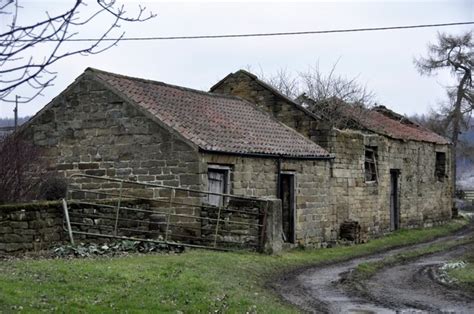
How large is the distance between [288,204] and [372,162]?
661 centimetres

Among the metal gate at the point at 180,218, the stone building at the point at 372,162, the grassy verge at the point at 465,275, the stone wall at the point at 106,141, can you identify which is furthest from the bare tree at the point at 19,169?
the grassy verge at the point at 465,275

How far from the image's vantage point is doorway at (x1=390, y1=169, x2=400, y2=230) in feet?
94.2

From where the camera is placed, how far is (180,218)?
18188 mm

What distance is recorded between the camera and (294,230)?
2112 centimetres

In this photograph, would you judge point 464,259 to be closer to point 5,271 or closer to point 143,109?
point 143,109

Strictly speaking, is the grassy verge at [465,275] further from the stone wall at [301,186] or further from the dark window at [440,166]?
the dark window at [440,166]

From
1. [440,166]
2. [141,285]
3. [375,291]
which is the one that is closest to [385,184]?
[440,166]

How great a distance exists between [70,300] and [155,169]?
9655 mm

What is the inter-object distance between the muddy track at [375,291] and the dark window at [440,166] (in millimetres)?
16560

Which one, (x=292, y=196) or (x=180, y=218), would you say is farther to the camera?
(x=292, y=196)

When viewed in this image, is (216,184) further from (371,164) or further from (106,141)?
(371,164)

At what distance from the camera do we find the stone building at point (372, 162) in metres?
24.3

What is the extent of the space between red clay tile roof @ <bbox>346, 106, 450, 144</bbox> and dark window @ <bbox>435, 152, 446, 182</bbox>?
719 mm

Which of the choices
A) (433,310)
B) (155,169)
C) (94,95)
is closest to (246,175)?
(155,169)
